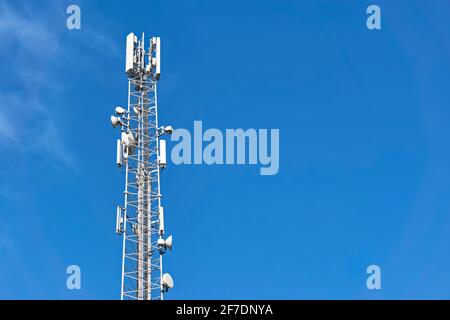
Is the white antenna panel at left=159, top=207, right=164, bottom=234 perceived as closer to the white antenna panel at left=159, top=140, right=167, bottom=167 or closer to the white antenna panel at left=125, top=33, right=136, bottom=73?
the white antenna panel at left=159, top=140, right=167, bottom=167

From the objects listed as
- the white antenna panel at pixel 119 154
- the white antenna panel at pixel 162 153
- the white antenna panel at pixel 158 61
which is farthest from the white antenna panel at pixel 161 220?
the white antenna panel at pixel 158 61

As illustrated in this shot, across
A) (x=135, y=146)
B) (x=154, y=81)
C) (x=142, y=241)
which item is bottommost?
(x=142, y=241)

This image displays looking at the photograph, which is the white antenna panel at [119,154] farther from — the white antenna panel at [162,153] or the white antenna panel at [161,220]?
the white antenna panel at [161,220]

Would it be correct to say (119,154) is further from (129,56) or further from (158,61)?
(158,61)

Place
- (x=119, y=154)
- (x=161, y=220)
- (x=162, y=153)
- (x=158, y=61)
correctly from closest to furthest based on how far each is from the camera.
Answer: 1. (x=161, y=220)
2. (x=119, y=154)
3. (x=162, y=153)
4. (x=158, y=61)

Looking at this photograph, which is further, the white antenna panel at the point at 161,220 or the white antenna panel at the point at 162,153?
the white antenna panel at the point at 162,153

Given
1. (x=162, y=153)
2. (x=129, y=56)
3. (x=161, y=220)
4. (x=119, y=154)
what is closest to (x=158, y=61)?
(x=129, y=56)

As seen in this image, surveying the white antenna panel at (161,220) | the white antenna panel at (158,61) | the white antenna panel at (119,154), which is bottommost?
the white antenna panel at (161,220)

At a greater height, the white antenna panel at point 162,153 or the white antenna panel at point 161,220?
the white antenna panel at point 162,153

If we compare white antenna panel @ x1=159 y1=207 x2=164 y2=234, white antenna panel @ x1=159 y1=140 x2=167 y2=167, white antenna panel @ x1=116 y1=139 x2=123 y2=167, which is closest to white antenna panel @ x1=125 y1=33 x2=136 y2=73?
white antenna panel @ x1=116 y1=139 x2=123 y2=167
